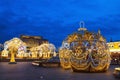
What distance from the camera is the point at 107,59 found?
21578 millimetres

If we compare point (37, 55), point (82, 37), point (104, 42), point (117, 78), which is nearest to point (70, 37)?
point (82, 37)

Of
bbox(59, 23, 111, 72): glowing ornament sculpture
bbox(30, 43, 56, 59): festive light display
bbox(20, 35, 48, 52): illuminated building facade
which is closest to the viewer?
bbox(59, 23, 111, 72): glowing ornament sculpture

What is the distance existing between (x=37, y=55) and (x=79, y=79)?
208 ft

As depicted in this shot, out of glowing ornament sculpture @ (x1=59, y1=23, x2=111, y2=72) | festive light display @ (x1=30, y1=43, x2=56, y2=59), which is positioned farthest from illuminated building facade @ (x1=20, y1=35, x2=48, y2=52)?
glowing ornament sculpture @ (x1=59, y1=23, x2=111, y2=72)

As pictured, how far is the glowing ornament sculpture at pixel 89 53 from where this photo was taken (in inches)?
834

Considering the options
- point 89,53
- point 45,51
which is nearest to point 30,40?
point 45,51

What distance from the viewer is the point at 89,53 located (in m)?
21.2

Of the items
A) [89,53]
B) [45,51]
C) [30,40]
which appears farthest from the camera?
[30,40]

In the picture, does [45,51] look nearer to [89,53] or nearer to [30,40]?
[30,40]

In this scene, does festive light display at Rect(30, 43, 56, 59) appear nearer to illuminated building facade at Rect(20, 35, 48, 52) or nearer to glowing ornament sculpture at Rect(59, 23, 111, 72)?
illuminated building facade at Rect(20, 35, 48, 52)

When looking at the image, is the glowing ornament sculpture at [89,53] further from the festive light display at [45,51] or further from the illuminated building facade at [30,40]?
the illuminated building facade at [30,40]

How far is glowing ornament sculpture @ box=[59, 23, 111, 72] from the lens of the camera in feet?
69.5

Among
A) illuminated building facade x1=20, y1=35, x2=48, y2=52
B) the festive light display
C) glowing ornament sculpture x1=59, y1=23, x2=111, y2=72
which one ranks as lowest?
glowing ornament sculpture x1=59, y1=23, x2=111, y2=72

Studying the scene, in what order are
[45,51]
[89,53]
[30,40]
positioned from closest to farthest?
[89,53]
[45,51]
[30,40]
